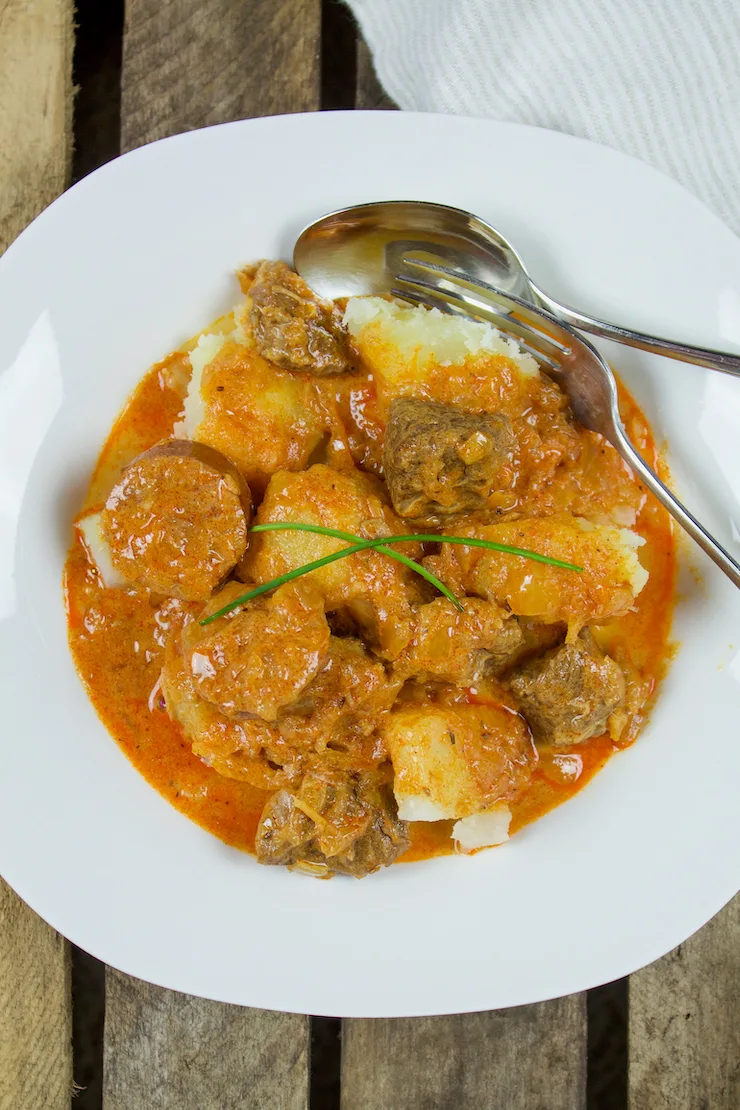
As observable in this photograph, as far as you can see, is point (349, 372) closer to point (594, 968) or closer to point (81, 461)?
point (81, 461)

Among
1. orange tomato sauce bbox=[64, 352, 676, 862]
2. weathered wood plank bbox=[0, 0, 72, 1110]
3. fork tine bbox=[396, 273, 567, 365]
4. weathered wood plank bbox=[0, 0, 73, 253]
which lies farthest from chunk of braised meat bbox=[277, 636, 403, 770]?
weathered wood plank bbox=[0, 0, 73, 253]

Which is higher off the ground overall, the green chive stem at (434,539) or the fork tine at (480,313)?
the fork tine at (480,313)

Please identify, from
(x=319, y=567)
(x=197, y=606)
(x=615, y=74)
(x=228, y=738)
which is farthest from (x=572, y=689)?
(x=615, y=74)

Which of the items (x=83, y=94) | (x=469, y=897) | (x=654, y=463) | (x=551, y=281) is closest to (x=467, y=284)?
(x=551, y=281)

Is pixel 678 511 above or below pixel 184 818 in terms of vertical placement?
above

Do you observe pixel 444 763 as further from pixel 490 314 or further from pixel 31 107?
pixel 31 107

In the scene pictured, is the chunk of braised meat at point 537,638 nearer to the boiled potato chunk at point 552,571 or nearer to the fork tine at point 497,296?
the boiled potato chunk at point 552,571

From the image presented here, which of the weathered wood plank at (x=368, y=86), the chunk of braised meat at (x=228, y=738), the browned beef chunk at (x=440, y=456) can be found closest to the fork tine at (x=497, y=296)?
the browned beef chunk at (x=440, y=456)
